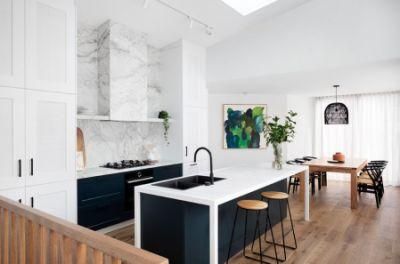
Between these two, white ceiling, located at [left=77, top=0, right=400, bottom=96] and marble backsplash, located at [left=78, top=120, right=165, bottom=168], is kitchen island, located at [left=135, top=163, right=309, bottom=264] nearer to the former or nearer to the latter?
marble backsplash, located at [left=78, top=120, right=165, bottom=168]

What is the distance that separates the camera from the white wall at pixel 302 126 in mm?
7330

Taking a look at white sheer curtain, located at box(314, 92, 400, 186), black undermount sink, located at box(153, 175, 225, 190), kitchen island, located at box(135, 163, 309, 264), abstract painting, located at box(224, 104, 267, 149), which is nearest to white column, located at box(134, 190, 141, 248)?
kitchen island, located at box(135, 163, 309, 264)

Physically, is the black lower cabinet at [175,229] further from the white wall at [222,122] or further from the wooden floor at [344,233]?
the white wall at [222,122]

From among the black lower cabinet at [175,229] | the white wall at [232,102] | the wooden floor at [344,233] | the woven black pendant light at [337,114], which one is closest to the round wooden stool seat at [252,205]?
the black lower cabinet at [175,229]

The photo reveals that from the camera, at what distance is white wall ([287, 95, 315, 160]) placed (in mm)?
7330

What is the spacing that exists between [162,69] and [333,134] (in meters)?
5.37

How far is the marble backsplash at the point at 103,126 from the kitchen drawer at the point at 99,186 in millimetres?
647

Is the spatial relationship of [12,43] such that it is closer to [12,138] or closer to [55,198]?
[12,138]

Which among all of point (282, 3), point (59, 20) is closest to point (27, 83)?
point (59, 20)

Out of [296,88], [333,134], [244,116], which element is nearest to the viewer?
[296,88]

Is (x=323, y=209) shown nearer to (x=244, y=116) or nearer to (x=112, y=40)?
(x=244, y=116)

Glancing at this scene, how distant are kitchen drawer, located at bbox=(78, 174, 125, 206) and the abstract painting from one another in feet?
12.5

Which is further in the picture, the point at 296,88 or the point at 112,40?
the point at 296,88

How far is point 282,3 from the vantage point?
4586 mm
